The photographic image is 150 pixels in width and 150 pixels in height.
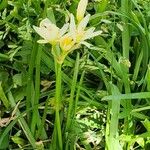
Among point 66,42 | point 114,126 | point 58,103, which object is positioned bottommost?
point 114,126

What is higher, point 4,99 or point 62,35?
point 62,35

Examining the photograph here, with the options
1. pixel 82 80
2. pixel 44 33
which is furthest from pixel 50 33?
pixel 82 80

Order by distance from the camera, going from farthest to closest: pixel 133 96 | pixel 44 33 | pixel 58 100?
pixel 133 96 → pixel 58 100 → pixel 44 33

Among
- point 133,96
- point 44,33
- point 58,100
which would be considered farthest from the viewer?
point 133,96

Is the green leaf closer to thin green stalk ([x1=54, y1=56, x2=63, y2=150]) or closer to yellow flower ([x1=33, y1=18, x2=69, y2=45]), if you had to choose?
thin green stalk ([x1=54, y1=56, x2=63, y2=150])

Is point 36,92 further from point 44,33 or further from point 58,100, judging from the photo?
point 44,33

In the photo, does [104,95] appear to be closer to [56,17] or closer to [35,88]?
[35,88]

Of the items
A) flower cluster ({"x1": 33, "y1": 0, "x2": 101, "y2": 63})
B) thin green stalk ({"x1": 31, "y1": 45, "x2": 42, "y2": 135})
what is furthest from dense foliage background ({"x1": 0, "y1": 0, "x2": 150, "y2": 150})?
flower cluster ({"x1": 33, "y1": 0, "x2": 101, "y2": 63})

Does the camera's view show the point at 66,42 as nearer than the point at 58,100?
Yes

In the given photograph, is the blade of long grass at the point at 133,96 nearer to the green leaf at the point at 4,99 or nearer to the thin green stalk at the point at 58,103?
the thin green stalk at the point at 58,103

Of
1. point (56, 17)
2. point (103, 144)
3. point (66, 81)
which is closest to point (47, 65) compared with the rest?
point (66, 81)
